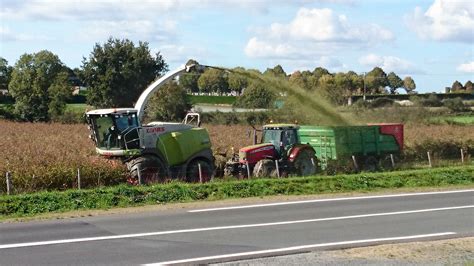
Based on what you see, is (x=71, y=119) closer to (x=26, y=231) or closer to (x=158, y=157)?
(x=158, y=157)

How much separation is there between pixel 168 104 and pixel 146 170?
35389 millimetres

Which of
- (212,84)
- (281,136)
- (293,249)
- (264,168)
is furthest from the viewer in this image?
(212,84)

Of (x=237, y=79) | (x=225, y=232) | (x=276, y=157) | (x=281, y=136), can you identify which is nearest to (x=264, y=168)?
(x=276, y=157)

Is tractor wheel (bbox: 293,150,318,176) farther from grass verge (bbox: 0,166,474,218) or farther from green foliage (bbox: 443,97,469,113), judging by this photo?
green foliage (bbox: 443,97,469,113)

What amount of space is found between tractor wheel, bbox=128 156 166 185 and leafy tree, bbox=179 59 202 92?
3805 mm

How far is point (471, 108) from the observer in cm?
6681

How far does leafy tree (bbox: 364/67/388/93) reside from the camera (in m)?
101

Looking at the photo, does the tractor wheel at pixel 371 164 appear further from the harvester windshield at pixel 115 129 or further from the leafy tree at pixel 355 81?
the leafy tree at pixel 355 81

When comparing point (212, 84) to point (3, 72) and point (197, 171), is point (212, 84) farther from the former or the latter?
point (197, 171)

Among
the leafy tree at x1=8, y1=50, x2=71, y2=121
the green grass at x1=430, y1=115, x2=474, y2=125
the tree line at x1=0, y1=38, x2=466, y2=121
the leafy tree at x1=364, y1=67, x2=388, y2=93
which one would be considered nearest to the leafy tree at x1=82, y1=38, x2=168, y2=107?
the tree line at x1=0, y1=38, x2=466, y2=121

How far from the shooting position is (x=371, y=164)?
1207 inches

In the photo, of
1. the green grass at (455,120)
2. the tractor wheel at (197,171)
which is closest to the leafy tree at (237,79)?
the tractor wheel at (197,171)

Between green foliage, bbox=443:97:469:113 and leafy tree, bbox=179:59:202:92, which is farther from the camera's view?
green foliage, bbox=443:97:469:113

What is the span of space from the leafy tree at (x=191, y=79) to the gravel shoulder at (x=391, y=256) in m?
13.8
